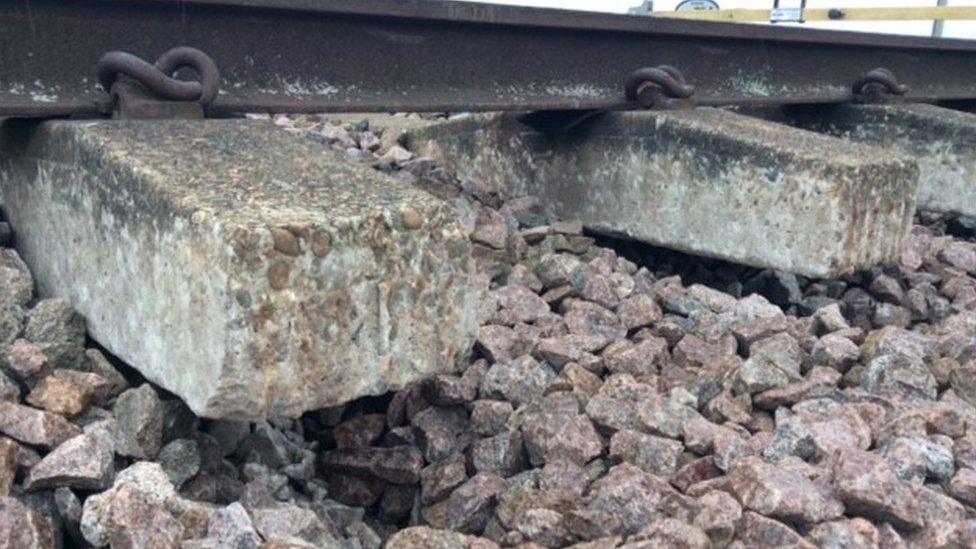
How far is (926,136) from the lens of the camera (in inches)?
197

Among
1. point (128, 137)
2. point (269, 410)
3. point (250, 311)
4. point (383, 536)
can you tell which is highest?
point (128, 137)

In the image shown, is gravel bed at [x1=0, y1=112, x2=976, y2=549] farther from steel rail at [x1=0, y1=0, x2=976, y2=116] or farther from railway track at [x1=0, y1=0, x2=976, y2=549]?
steel rail at [x1=0, y1=0, x2=976, y2=116]

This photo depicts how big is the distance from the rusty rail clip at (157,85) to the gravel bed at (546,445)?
46 cm

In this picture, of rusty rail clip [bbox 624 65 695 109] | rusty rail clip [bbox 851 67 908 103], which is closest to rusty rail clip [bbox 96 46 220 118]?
rusty rail clip [bbox 624 65 695 109]

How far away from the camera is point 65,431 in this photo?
1.95m

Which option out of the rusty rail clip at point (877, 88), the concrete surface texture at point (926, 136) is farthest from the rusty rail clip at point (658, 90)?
the rusty rail clip at point (877, 88)

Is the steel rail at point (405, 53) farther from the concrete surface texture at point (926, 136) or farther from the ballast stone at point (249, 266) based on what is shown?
the ballast stone at point (249, 266)

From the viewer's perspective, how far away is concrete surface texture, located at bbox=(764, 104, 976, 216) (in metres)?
4.90

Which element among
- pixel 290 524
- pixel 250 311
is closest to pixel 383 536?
pixel 290 524

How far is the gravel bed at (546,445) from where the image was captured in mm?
1860

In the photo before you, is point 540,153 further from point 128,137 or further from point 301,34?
point 128,137

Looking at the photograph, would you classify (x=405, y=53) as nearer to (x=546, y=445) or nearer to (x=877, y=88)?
(x=546, y=445)

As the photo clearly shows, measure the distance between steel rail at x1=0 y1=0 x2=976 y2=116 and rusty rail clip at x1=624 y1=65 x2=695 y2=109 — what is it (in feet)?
0.23

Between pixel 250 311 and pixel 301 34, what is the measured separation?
5.30 feet
